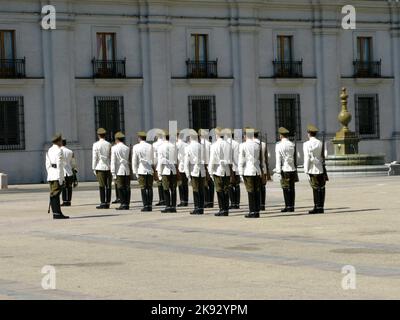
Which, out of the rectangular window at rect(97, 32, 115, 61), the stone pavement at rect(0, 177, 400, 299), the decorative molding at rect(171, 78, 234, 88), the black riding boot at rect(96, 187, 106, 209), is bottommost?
the stone pavement at rect(0, 177, 400, 299)

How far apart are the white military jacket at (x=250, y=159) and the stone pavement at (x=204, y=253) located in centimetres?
91

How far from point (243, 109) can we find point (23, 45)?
9.91 metres

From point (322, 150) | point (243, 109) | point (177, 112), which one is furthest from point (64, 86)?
point (322, 150)

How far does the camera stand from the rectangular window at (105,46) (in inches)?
1646

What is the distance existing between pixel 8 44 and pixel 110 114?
503 cm

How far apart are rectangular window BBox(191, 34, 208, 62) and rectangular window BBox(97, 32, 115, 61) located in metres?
3.58

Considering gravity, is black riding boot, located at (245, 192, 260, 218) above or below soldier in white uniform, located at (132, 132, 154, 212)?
below

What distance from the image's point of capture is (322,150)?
21.5m

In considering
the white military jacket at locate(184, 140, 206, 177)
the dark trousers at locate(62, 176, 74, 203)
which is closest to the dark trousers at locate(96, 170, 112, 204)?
the dark trousers at locate(62, 176, 74, 203)

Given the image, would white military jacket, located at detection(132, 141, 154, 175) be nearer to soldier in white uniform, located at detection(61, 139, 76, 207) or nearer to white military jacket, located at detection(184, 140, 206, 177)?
white military jacket, located at detection(184, 140, 206, 177)

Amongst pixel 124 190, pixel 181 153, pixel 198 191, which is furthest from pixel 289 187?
pixel 124 190

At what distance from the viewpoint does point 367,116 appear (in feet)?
157

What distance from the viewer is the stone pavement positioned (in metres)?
10.5

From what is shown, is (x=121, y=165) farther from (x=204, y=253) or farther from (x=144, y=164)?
(x=204, y=253)
